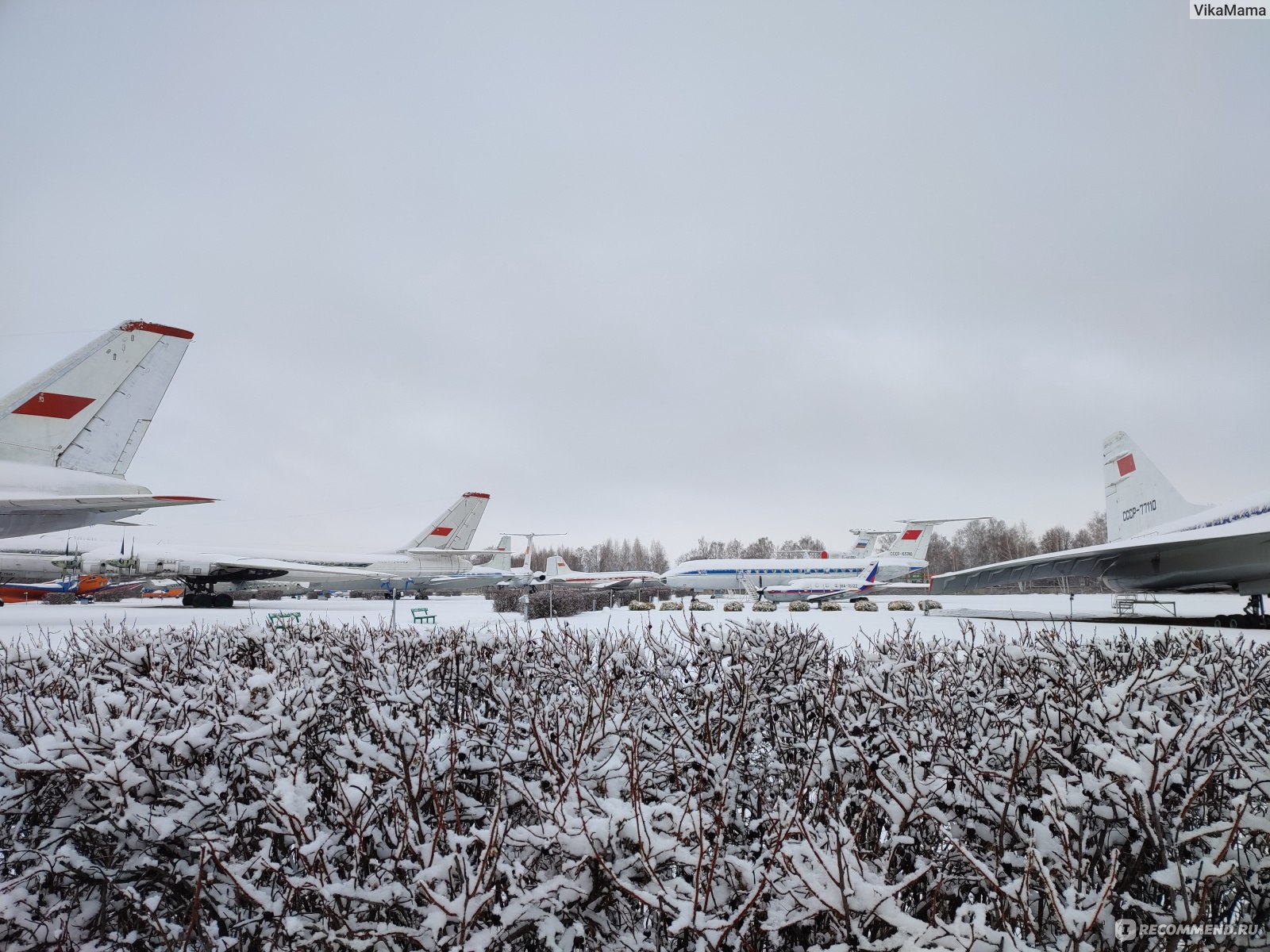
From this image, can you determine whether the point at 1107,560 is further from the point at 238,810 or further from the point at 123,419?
the point at 123,419

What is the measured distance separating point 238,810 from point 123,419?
594 inches

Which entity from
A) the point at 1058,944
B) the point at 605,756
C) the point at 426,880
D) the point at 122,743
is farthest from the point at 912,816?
the point at 122,743

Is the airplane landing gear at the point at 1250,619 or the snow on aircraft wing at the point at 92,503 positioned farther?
the airplane landing gear at the point at 1250,619

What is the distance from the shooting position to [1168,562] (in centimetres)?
1702

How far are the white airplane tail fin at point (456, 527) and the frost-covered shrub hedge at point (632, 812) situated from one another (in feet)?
104

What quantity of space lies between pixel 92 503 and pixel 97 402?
2374 millimetres

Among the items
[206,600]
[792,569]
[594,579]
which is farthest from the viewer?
[594,579]

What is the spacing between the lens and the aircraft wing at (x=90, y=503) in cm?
1211

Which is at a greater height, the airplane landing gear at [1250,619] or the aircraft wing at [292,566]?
the aircraft wing at [292,566]

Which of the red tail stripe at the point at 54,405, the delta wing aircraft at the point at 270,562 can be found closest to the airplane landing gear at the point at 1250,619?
the delta wing aircraft at the point at 270,562

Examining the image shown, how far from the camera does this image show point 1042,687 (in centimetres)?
397

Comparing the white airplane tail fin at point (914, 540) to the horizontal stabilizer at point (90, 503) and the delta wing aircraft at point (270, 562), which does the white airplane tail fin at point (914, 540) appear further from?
the horizontal stabilizer at point (90, 503)

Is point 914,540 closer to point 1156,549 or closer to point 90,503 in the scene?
point 1156,549

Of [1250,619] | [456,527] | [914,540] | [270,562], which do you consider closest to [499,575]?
[456,527]
